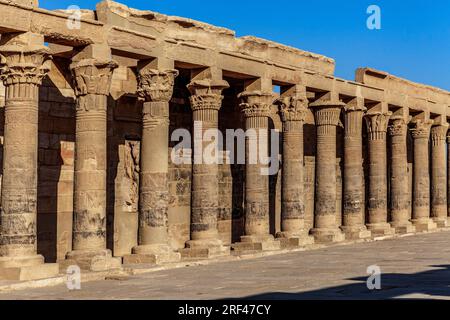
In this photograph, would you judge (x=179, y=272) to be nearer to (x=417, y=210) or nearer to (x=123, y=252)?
(x=123, y=252)

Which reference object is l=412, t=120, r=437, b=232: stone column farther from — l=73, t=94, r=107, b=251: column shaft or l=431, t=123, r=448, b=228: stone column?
l=73, t=94, r=107, b=251: column shaft

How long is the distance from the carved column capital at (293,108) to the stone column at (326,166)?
67.2 inches

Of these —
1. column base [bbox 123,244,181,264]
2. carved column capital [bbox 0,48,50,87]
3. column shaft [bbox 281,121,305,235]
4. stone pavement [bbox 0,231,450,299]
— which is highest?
carved column capital [bbox 0,48,50,87]

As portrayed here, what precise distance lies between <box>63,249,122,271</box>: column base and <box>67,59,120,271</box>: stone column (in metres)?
0.03

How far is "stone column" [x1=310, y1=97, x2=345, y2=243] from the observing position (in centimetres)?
2730

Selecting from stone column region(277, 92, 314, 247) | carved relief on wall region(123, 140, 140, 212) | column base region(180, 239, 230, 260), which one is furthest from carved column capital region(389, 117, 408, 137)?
column base region(180, 239, 230, 260)

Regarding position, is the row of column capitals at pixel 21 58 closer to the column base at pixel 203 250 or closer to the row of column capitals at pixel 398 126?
the column base at pixel 203 250

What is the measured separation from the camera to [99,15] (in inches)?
746

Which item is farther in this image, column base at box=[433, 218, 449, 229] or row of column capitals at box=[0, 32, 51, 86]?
column base at box=[433, 218, 449, 229]

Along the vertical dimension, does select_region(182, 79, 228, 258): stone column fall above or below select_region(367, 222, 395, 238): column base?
above

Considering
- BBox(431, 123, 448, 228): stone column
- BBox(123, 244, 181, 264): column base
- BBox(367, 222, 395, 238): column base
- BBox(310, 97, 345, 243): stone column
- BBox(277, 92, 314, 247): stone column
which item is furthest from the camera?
BBox(431, 123, 448, 228): stone column

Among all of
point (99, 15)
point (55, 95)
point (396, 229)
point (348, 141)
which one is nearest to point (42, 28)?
point (99, 15)

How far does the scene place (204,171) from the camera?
21906 mm

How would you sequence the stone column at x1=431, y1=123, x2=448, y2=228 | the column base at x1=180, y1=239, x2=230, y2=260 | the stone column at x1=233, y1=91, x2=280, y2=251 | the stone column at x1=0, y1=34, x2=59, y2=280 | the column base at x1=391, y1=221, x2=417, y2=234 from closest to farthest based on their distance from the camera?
the stone column at x1=0, y1=34, x2=59, y2=280, the column base at x1=180, y1=239, x2=230, y2=260, the stone column at x1=233, y1=91, x2=280, y2=251, the column base at x1=391, y1=221, x2=417, y2=234, the stone column at x1=431, y1=123, x2=448, y2=228
